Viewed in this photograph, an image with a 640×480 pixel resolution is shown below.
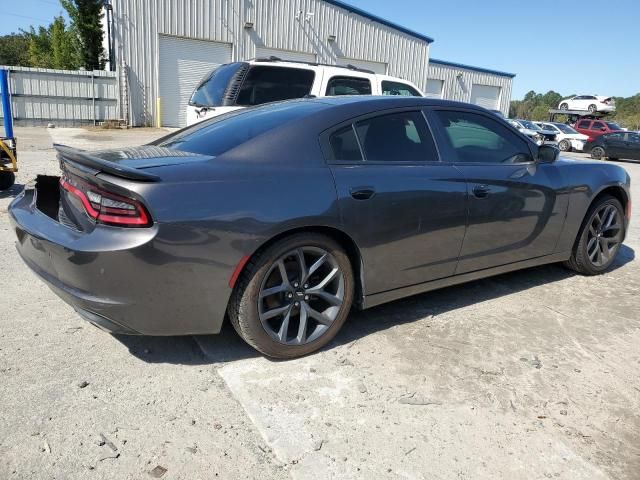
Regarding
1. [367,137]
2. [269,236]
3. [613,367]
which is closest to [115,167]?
[269,236]

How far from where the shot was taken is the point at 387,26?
25250 millimetres

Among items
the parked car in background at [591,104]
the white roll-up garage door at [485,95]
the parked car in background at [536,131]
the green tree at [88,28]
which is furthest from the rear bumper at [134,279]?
the parked car in background at [591,104]

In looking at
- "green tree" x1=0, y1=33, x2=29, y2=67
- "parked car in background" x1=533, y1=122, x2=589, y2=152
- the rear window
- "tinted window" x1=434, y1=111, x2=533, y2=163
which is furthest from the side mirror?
"green tree" x1=0, y1=33, x2=29, y2=67

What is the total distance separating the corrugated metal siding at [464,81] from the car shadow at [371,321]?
27138mm

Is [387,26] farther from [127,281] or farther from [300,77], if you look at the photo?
[127,281]

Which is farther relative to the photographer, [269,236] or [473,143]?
[473,143]

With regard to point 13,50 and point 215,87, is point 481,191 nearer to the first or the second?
point 215,87

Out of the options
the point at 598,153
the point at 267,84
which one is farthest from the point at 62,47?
the point at 598,153

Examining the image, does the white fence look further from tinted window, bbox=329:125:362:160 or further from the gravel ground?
tinted window, bbox=329:125:362:160

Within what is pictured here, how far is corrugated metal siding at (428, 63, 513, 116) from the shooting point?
3028 cm

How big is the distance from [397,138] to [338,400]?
170cm

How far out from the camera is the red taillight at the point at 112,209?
2.44 metres

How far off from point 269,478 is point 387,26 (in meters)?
26.1

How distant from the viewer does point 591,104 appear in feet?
116
